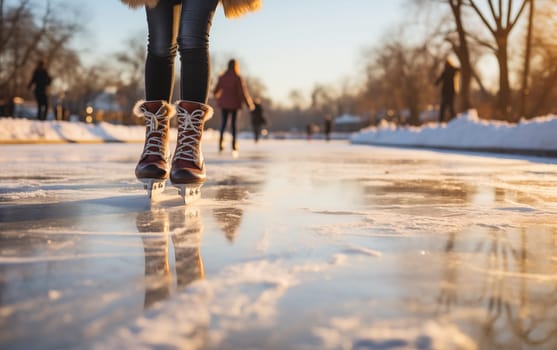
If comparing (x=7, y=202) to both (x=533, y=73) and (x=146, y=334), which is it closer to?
(x=146, y=334)

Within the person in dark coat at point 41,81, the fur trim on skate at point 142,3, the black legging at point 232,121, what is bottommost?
the black legging at point 232,121

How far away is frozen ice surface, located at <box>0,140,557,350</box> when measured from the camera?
895 millimetres

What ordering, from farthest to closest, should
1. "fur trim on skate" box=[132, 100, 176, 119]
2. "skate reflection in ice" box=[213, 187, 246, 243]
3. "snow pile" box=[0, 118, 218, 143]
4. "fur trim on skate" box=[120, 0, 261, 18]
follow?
"snow pile" box=[0, 118, 218, 143] → "fur trim on skate" box=[120, 0, 261, 18] → "fur trim on skate" box=[132, 100, 176, 119] → "skate reflection in ice" box=[213, 187, 246, 243]

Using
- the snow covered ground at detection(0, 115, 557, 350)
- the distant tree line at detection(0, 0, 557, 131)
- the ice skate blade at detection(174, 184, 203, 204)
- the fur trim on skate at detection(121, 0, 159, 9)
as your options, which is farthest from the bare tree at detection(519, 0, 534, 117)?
the ice skate blade at detection(174, 184, 203, 204)

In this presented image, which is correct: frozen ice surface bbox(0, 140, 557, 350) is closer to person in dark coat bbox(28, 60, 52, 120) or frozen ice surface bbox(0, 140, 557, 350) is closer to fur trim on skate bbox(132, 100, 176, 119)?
fur trim on skate bbox(132, 100, 176, 119)

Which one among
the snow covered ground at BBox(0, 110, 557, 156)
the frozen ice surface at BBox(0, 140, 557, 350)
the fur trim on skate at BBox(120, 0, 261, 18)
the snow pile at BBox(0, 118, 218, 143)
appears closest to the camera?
the frozen ice surface at BBox(0, 140, 557, 350)

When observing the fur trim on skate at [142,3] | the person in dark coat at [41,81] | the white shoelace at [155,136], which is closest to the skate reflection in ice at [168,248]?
the white shoelace at [155,136]

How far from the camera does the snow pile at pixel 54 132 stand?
12.0 metres

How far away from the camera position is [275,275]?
126 centimetres

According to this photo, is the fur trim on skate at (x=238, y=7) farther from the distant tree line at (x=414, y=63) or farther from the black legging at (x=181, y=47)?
the distant tree line at (x=414, y=63)

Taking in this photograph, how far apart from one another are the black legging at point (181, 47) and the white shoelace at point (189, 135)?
115 mm

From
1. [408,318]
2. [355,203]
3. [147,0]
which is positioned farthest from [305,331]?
[147,0]

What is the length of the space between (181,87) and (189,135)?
0.96ft

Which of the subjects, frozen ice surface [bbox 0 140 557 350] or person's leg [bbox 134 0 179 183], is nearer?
frozen ice surface [bbox 0 140 557 350]
